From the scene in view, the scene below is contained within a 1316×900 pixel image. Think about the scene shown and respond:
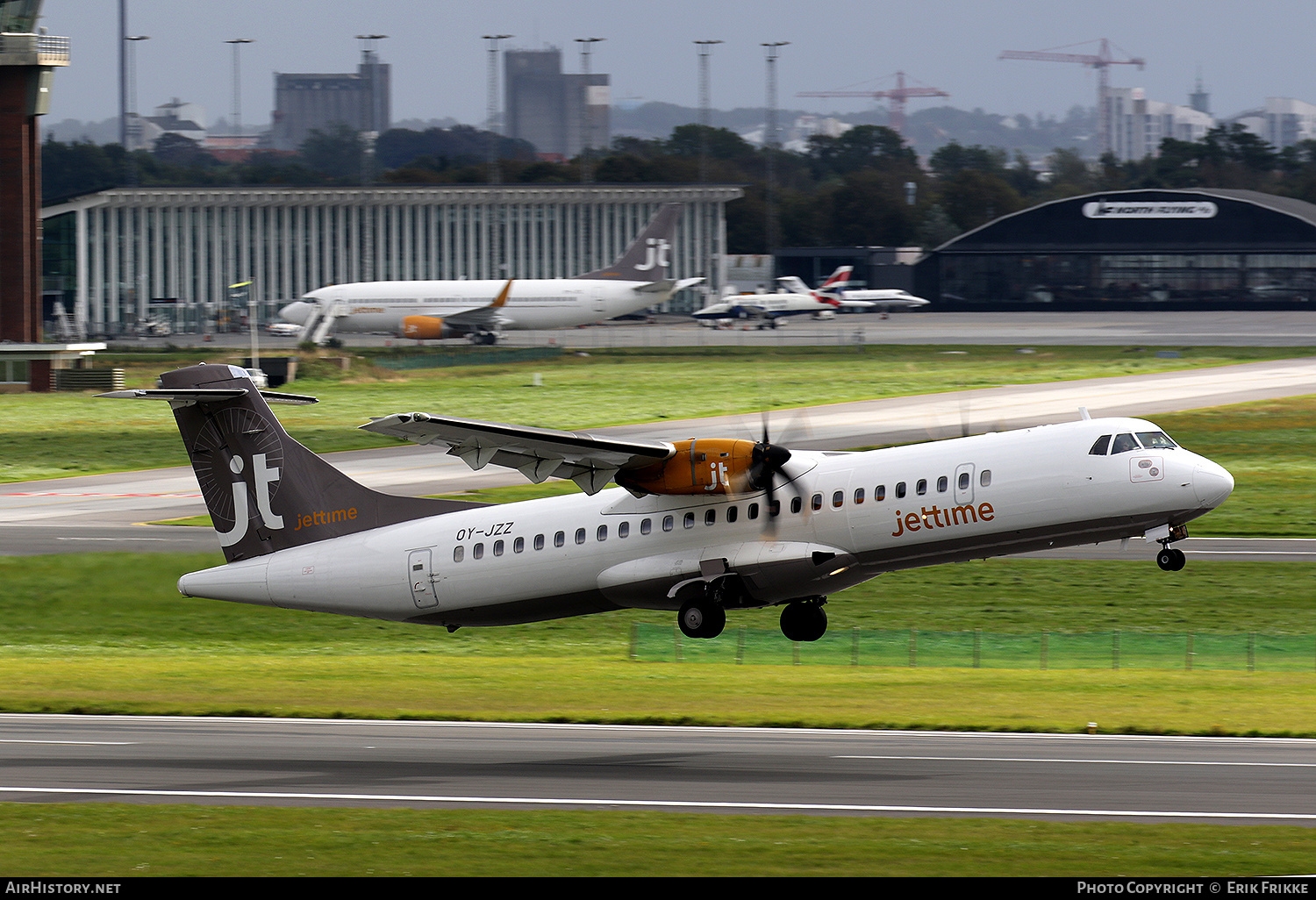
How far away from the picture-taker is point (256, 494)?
124 ft

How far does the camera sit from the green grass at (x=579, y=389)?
Result: 85.2 m

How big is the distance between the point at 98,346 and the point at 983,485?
87958 mm

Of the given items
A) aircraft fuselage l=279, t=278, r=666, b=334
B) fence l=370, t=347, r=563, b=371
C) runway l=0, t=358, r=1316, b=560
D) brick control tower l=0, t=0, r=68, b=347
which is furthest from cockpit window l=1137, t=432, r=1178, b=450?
aircraft fuselage l=279, t=278, r=666, b=334

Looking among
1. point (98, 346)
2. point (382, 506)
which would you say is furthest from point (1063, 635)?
point (98, 346)

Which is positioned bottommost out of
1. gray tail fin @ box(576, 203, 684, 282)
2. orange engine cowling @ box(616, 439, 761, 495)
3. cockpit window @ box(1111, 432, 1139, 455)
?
orange engine cowling @ box(616, 439, 761, 495)

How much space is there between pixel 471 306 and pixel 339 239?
48.4 meters

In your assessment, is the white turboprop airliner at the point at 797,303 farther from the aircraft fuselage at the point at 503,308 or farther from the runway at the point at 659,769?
the runway at the point at 659,769

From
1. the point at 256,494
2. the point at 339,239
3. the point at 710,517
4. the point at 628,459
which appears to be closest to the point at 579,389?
the point at 256,494

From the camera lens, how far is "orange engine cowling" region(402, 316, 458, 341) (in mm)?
137750

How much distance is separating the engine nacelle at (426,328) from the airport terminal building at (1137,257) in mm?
73318

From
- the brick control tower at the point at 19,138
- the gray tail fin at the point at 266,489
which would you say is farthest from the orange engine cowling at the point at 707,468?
the brick control tower at the point at 19,138

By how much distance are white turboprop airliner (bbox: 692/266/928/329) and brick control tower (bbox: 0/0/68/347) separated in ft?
246

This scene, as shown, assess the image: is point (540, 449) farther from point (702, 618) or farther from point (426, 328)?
point (426, 328)

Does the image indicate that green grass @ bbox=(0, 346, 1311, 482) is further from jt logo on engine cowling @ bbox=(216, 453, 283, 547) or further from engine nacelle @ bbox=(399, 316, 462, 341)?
jt logo on engine cowling @ bbox=(216, 453, 283, 547)
